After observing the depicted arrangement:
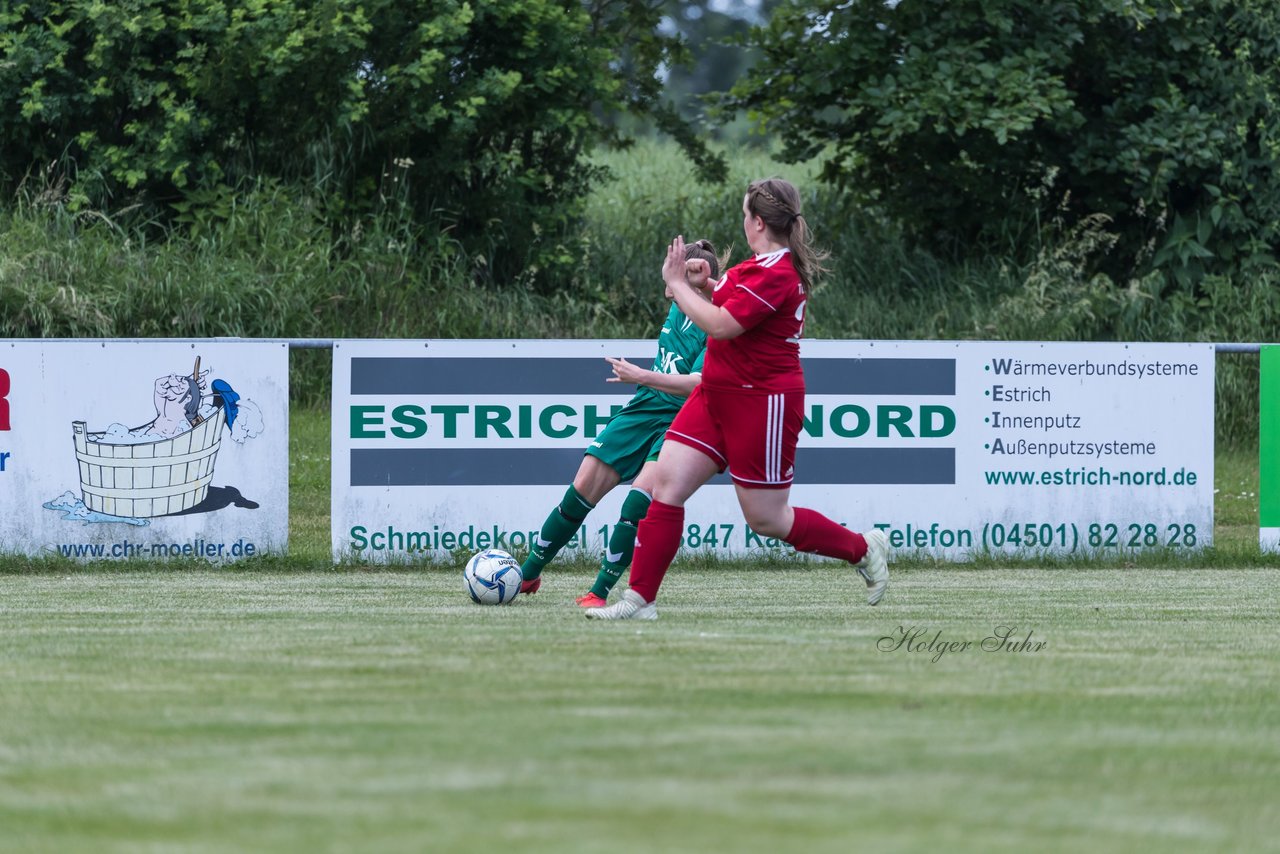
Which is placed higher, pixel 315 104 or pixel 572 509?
pixel 315 104

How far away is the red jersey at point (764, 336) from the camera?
6.98 meters

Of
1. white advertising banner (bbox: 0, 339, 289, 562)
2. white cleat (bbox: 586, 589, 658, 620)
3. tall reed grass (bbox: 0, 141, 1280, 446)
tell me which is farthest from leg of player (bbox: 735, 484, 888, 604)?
tall reed grass (bbox: 0, 141, 1280, 446)

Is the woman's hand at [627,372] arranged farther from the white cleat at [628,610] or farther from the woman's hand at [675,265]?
the white cleat at [628,610]

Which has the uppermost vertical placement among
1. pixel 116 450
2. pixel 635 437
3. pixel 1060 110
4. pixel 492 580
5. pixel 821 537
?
pixel 1060 110

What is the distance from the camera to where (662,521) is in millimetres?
7246

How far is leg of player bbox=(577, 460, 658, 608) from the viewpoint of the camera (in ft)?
26.4

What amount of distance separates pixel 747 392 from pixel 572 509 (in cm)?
164

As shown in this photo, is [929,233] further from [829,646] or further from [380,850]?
[380,850]

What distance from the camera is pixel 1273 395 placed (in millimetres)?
11164

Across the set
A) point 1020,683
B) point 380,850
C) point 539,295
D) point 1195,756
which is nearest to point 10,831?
point 380,850

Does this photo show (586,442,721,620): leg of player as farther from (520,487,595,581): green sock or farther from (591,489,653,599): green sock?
(520,487,595,581): green sock

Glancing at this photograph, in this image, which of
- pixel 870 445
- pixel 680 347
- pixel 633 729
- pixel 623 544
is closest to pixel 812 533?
pixel 623 544

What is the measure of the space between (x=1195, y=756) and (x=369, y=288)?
1366 centimetres

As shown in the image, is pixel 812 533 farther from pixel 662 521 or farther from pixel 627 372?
pixel 627 372
